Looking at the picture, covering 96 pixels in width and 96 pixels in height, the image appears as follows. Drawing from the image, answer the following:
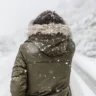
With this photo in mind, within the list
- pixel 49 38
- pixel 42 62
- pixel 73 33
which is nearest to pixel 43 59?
pixel 42 62

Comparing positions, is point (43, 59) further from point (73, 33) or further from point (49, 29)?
point (73, 33)

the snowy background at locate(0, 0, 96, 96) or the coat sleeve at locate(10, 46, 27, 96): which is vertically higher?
the coat sleeve at locate(10, 46, 27, 96)

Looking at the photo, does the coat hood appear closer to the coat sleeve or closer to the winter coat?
the winter coat

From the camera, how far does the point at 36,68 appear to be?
3.48 metres

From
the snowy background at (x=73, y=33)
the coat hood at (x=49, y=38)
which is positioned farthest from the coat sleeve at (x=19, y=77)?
the snowy background at (x=73, y=33)

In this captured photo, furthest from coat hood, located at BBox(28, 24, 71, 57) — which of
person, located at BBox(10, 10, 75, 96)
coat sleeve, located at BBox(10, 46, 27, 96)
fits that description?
coat sleeve, located at BBox(10, 46, 27, 96)

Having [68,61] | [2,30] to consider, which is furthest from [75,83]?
[2,30]

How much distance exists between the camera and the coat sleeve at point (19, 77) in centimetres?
343

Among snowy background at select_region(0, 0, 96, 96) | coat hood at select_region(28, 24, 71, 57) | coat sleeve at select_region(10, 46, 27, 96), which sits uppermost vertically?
coat hood at select_region(28, 24, 71, 57)

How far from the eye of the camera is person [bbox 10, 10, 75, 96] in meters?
3.45

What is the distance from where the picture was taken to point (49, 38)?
347cm

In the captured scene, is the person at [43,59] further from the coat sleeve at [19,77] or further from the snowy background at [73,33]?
the snowy background at [73,33]

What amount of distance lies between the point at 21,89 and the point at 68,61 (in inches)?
21.2

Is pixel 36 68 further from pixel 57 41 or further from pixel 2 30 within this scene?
pixel 2 30
